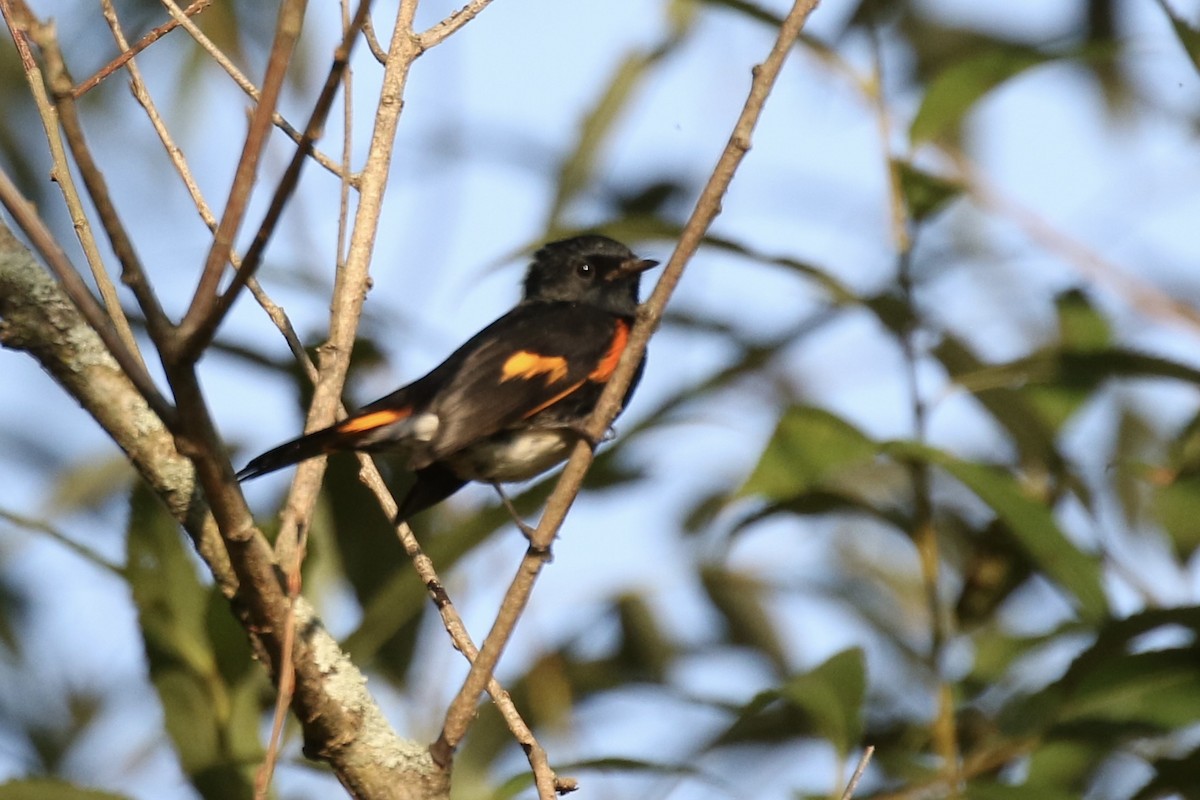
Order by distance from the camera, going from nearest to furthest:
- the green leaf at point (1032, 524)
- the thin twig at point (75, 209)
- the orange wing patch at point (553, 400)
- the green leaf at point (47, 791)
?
1. the thin twig at point (75, 209)
2. the green leaf at point (47, 791)
3. the green leaf at point (1032, 524)
4. the orange wing patch at point (553, 400)

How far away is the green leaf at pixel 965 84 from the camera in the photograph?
10.5ft

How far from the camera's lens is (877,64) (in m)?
3.40

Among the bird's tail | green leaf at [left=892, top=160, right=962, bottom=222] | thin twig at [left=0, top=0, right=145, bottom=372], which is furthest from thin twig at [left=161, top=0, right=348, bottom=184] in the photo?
green leaf at [left=892, top=160, right=962, bottom=222]

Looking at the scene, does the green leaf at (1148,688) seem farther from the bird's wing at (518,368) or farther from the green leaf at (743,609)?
the green leaf at (743,609)

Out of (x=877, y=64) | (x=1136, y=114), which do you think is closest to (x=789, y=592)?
(x=877, y=64)

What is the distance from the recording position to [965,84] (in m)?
3.23

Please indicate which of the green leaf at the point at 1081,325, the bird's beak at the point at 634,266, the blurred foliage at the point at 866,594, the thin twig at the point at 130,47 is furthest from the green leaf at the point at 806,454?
the thin twig at the point at 130,47

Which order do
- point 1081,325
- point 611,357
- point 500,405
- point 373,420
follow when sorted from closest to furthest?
point 373,420, point 500,405, point 611,357, point 1081,325

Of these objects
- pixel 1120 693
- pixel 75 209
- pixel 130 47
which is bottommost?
pixel 1120 693

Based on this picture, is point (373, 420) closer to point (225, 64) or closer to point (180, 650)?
point (180, 650)

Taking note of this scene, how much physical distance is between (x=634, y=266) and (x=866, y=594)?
118 cm

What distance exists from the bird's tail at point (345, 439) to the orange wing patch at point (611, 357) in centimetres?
50

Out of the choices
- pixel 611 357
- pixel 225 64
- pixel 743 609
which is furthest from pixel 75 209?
pixel 743 609

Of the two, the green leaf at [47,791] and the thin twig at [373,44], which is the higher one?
the thin twig at [373,44]
